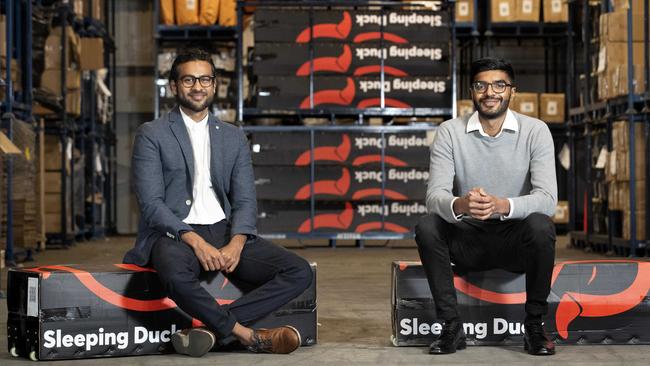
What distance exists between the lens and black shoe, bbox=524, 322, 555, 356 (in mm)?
5184

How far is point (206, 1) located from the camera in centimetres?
1667

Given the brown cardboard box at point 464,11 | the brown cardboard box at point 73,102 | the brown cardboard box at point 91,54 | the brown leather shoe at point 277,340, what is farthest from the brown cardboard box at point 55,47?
the brown leather shoe at point 277,340

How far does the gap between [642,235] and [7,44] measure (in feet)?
21.4

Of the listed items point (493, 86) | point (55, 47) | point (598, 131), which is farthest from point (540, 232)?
point (55, 47)

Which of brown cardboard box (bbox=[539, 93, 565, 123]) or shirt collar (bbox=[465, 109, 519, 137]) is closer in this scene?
shirt collar (bbox=[465, 109, 519, 137])

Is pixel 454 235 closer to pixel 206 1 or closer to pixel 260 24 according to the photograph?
pixel 260 24

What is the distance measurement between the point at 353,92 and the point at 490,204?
9349 millimetres

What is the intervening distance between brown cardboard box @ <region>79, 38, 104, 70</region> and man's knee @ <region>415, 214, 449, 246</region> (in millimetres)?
10784

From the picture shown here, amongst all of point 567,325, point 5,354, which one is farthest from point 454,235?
point 5,354

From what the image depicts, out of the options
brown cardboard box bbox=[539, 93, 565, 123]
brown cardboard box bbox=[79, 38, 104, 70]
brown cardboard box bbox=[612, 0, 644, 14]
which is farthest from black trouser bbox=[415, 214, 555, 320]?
brown cardboard box bbox=[539, 93, 565, 123]

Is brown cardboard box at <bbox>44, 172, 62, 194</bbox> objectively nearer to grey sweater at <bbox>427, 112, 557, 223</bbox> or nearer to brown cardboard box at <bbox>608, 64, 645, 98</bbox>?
brown cardboard box at <bbox>608, 64, 645, 98</bbox>

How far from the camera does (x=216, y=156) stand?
544 cm

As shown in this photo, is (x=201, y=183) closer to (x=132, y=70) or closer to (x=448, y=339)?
(x=448, y=339)

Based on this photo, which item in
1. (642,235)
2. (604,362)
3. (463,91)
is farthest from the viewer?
(463,91)
